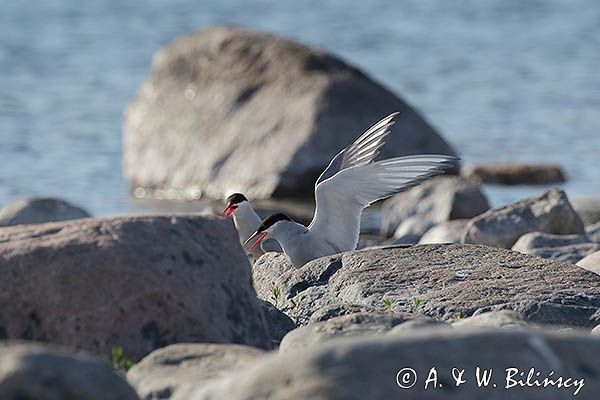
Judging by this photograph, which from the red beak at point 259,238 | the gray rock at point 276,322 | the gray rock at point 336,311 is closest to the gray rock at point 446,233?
the red beak at point 259,238

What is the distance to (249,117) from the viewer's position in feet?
49.5

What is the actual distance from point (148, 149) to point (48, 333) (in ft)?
35.3

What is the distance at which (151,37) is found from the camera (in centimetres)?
2822

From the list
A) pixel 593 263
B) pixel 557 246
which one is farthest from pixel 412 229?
pixel 593 263

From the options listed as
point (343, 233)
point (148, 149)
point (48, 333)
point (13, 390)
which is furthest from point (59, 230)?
point (148, 149)

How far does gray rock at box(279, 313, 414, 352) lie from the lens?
15.1 ft

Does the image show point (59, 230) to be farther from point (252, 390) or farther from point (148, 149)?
point (148, 149)

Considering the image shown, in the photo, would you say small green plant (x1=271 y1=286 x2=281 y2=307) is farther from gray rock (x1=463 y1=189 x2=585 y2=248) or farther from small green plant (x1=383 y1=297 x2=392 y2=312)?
gray rock (x1=463 y1=189 x2=585 y2=248)

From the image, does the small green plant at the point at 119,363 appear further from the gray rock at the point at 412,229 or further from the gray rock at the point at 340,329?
the gray rock at the point at 412,229

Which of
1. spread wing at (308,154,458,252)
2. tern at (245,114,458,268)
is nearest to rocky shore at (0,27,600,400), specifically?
tern at (245,114,458,268)

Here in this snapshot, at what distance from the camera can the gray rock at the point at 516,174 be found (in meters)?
15.1

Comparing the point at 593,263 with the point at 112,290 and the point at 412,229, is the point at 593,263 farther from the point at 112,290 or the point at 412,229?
the point at 412,229

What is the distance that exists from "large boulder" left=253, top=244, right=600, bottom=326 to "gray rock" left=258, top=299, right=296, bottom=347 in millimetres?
296

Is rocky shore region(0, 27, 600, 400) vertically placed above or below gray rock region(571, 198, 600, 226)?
above
